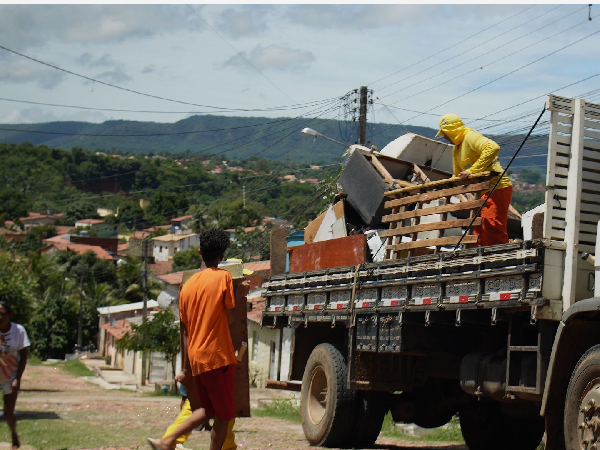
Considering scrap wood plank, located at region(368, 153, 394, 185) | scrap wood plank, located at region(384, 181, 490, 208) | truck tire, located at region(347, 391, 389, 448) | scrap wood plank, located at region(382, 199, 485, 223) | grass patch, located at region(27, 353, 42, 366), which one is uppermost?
scrap wood plank, located at region(368, 153, 394, 185)

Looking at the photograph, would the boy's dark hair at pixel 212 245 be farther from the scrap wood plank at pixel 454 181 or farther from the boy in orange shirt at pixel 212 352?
the scrap wood plank at pixel 454 181

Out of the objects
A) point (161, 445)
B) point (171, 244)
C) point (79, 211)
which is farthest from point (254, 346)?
point (79, 211)

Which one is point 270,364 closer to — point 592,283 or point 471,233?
point 471,233

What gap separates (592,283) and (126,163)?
15242 cm

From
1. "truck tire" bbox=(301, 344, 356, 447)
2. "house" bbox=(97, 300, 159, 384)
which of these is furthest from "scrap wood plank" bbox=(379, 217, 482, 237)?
"house" bbox=(97, 300, 159, 384)

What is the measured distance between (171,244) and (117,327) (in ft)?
174

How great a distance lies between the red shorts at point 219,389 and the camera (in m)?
6.06

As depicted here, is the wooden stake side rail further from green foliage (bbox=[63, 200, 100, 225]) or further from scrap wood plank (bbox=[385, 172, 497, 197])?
green foliage (bbox=[63, 200, 100, 225])

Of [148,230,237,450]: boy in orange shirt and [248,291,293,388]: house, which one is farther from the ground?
[148,230,237,450]: boy in orange shirt

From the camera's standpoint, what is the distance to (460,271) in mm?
7246

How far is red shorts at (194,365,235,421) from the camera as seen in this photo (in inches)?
239

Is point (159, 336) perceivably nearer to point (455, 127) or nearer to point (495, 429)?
point (495, 429)

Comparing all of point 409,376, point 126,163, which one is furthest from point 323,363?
point 126,163

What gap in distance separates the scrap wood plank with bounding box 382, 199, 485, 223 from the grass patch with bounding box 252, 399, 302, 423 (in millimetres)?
6822
